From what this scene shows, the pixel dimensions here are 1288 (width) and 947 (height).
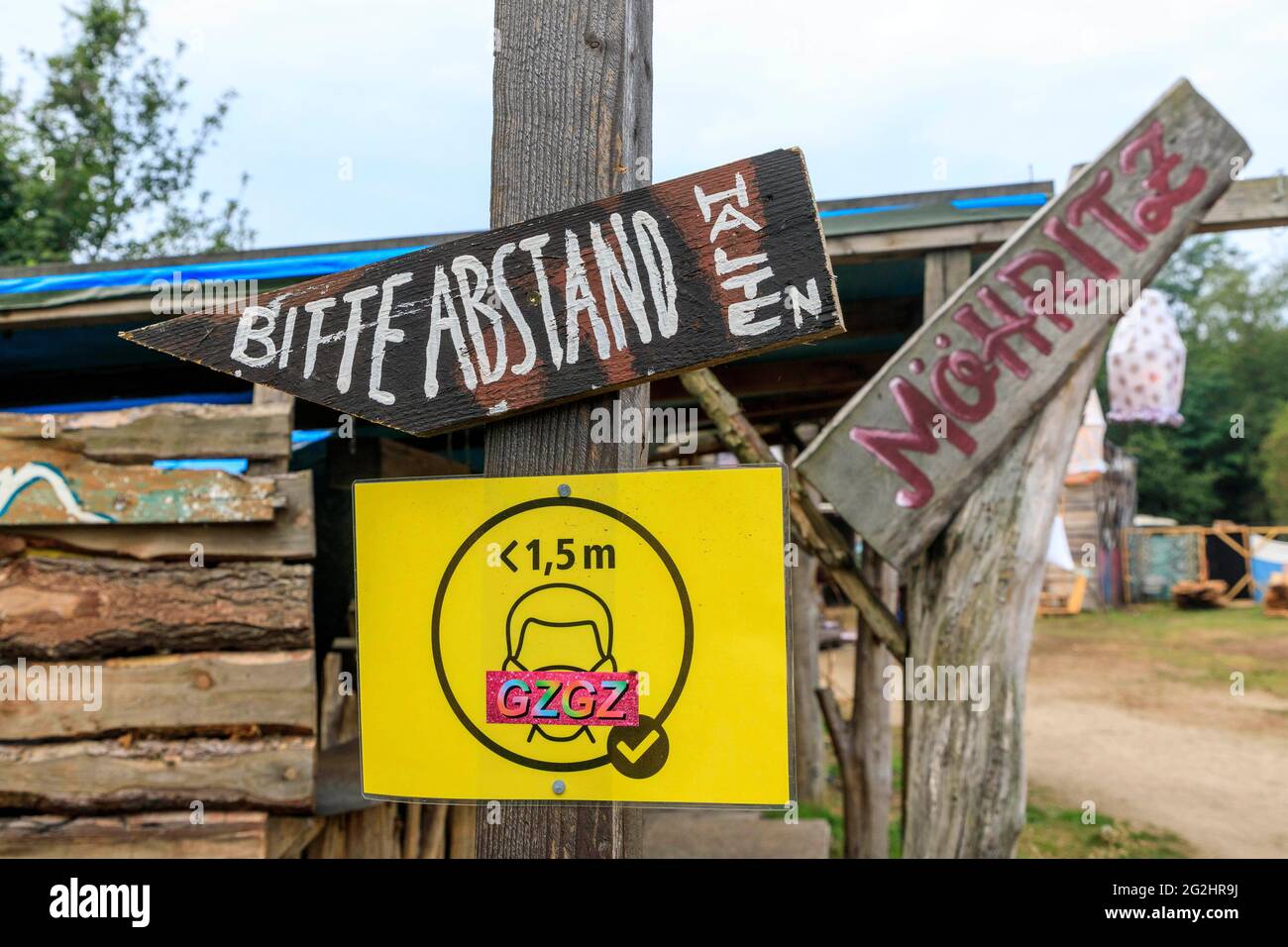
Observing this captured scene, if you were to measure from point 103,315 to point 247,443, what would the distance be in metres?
1.10

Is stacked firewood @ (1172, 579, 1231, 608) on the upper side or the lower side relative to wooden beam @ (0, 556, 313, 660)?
lower

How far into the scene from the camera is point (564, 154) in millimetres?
1516

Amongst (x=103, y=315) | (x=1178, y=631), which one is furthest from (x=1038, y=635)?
(x=103, y=315)

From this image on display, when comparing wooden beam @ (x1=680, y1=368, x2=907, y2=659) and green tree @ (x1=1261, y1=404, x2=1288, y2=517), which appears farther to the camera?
green tree @ (x1=1261, y1=404, x2=1288, y2=517)

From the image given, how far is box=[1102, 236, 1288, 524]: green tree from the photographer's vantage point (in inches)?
1353

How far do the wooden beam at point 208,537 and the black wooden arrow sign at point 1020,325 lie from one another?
5.74 feet

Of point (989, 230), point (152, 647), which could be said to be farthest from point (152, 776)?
point (989, 230)

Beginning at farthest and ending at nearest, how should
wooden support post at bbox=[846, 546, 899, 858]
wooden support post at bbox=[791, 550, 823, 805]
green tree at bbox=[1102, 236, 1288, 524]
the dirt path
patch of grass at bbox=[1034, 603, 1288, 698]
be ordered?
1. green tree at bbox=[1102, 236, 1288, 524]
2. patch of grass at bbox=[1034, 603, 1288, 698]
3. wooden support post at bbox=[791, 550, 823, 805]
4. the dirt path
5. wooden support post at bbox=[846, 546, 899, 858]

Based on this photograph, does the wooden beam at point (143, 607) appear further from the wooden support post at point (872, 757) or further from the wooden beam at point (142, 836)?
the wooden support post at point (872, 757)

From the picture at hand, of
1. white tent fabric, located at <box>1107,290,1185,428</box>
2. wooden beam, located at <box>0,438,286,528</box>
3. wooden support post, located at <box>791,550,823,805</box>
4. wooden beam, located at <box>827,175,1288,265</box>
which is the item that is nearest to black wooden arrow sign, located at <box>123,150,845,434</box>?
wooden beam, located at <box>0,438,286,528</box>

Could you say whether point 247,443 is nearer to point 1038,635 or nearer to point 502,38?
point 502,38

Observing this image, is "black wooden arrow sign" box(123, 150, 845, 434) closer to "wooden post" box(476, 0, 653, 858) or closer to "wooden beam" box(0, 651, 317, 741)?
"wooden post" box(476, 0, 653, 858)

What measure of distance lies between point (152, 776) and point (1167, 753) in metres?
10.6

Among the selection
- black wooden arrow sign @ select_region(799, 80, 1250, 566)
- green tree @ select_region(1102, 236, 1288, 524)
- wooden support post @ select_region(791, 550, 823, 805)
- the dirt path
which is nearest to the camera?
black wooden arrow sign @ select_region(799, 80, 1250, 566)
